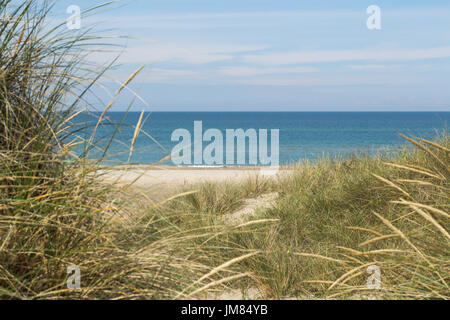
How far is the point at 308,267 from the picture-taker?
3174 millimetres

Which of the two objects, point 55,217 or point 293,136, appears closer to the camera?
point 55,217

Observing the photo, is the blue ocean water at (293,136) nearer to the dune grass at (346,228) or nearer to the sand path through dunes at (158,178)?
the sand path through dunes at (158,178)

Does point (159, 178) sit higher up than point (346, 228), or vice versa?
point (159, 178)

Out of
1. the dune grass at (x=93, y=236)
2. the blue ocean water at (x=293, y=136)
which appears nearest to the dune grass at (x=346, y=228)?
the dune grass at (x=93, y=236)

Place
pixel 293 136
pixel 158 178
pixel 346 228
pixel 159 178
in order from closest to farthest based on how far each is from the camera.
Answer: pixel 158 178, pixel 346 228, pixel 159 178, pixel 293 136

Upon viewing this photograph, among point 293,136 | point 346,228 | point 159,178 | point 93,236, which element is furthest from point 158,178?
point 293,136

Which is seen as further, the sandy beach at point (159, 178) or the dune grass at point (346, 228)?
the sandy beach at point (159, 178)

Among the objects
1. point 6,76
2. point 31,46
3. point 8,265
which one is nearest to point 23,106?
point 6,76

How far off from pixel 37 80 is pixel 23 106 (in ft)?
0.64

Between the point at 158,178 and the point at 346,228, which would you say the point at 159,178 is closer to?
the point at 158,178

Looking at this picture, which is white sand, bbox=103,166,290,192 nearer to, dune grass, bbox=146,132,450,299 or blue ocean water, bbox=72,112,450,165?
blue ocean water, bbox=72,112,450,165

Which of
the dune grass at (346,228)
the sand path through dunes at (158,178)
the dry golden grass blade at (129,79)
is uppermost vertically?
the dry golden grass blade at (129,79)

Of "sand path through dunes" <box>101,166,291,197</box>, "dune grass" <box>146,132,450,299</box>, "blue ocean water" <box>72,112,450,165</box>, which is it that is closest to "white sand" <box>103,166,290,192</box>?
"sand path through dunes" <box>101,166,291,197</box>

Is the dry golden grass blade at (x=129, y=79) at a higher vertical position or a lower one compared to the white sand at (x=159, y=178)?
higher
